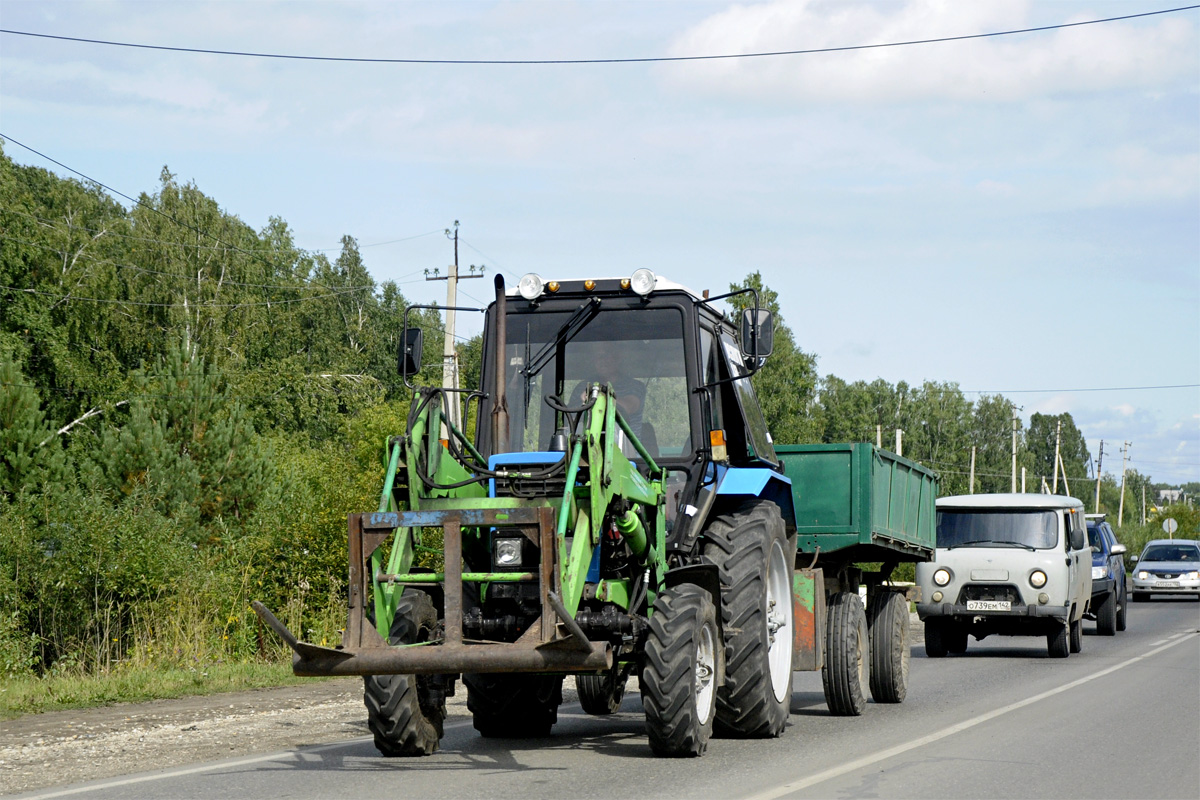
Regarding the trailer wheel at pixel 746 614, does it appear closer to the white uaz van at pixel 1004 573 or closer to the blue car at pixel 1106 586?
the white uaz van at pixel 1004 573

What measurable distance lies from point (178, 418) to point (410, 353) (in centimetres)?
3214

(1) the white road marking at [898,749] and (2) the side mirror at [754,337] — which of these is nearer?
(1) the white road marking at [898,749]

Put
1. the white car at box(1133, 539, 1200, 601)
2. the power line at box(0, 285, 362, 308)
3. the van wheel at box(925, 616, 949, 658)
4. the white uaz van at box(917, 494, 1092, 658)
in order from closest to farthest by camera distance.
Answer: the white uaz van at box(917, 494, 1092, 658)
the van wheel at box(925, 616, 949, 658)
the white car at box(1133, 539, 1200, 601)
the power line at box(0, 285, 362, 308)

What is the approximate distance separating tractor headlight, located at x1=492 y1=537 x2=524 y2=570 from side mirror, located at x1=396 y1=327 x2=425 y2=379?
1674 millimetres

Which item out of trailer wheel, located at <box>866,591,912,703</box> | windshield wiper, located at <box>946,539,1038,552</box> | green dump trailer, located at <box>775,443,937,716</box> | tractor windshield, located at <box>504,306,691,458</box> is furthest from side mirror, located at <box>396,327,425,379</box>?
windshield wiper, located at <box>946,539,1038,552</box>

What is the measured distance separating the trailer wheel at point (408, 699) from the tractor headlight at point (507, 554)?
49 cm

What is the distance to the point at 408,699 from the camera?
862 cm

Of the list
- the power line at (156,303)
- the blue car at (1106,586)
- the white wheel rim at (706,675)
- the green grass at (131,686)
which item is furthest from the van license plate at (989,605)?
the power line at (156,303)

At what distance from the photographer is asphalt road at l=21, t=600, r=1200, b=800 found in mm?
7852

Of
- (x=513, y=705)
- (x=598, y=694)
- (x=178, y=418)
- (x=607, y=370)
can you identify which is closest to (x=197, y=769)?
(x=513, y=705)

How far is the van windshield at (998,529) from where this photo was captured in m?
20.5

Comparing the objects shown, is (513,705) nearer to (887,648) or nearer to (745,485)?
(745,485)

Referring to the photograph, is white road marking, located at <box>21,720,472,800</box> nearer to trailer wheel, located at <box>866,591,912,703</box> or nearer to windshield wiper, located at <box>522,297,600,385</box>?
windshield wiper, located at <box>522,297,600,385</box>

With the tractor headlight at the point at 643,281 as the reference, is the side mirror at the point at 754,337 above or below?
below
